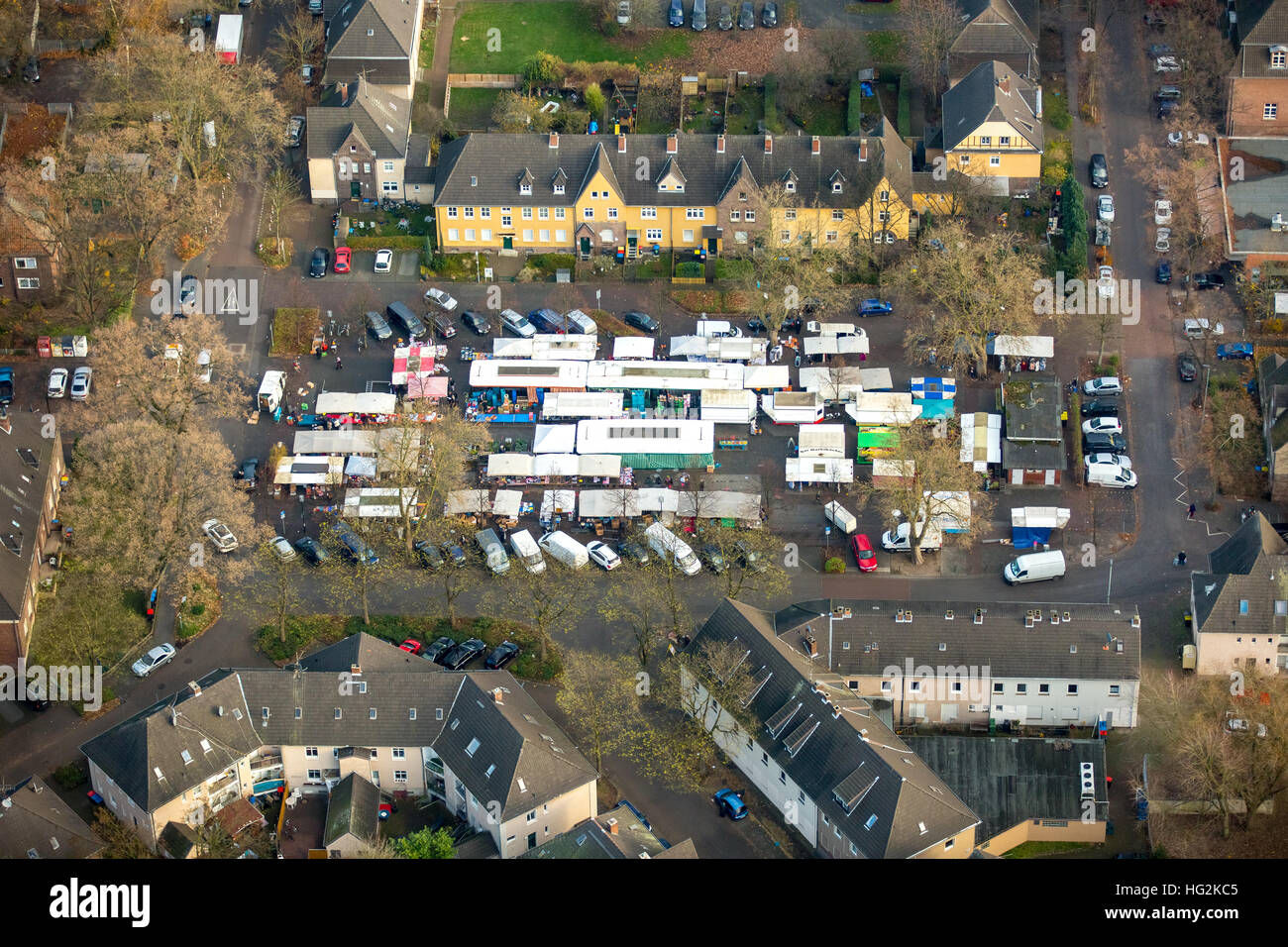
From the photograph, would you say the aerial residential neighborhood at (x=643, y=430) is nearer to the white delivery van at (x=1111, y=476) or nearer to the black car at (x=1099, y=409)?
the white delivery van at (x=1111, y=476)

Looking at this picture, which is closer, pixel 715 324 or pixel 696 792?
pixel 696 792

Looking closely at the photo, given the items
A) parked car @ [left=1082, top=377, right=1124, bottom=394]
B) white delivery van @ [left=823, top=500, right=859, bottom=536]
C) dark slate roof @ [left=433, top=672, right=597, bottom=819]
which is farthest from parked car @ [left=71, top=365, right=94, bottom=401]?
parked car @ [left=1082, top=377, right=1124, bottom=394]

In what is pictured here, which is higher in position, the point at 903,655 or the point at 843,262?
the point at 843,262

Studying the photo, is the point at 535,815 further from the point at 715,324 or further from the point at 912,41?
the point at 912,41

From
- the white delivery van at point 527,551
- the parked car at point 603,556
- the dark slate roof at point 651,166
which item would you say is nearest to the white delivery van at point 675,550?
the parked car at point 603,556

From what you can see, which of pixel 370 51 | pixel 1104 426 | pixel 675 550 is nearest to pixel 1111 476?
pixel 1104 426

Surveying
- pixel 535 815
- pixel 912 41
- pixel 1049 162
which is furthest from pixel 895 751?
pixel 912 41
